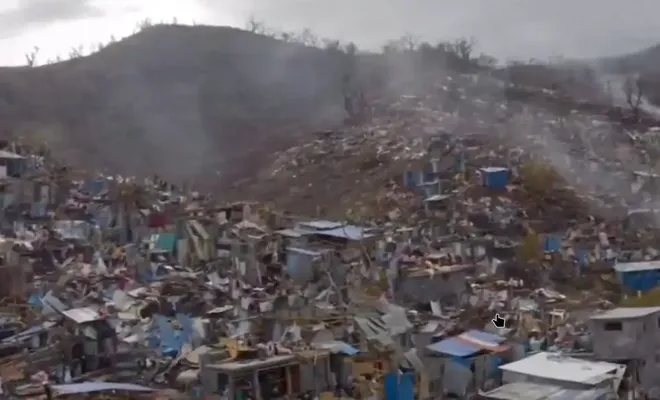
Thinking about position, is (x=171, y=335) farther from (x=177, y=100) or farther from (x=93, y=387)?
(x=177, y=100)

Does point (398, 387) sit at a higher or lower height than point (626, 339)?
lower

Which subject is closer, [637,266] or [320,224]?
[637,266]

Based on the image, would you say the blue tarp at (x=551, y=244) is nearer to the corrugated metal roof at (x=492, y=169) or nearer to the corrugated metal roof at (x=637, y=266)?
the corrugated metal roof at (x=637, y=266)

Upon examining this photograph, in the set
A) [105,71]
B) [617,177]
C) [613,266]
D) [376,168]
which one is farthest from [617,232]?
[105,71]

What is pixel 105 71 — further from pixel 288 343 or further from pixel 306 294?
pixel 288 343

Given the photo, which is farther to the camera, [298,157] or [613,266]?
[298,157]

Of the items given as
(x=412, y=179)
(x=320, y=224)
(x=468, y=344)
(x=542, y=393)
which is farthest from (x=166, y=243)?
(x=542, y=393)
